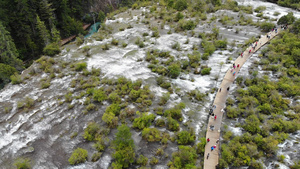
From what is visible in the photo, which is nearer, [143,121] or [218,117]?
[143,121]

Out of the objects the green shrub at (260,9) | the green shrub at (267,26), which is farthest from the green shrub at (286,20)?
the green shrub at (260,9)

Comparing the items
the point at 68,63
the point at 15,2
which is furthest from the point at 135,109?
the point at 15,2

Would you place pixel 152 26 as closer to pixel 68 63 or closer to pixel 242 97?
pixel 68 63

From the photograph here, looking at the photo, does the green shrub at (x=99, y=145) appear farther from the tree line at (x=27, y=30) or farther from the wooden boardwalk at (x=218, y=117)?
the tree line at (x=27, y=30)

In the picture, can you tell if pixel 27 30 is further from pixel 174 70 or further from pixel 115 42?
pixel 174 70

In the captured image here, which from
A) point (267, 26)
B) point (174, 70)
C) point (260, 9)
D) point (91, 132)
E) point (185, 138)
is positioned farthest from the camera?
point (260, 9)

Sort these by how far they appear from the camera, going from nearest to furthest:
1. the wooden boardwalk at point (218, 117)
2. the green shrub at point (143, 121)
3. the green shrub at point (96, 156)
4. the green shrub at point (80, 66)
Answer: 1. the green shrub at point (96, 156)
2. the wooden boardwalk at point (218, 117)
3. the green shrub at point (143, 121)
4. the green shrub at point (80, 66)

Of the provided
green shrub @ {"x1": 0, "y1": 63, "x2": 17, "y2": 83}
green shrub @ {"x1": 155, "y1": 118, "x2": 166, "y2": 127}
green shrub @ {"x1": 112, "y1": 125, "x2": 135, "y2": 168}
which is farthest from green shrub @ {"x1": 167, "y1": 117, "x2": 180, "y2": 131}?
green shrub @ {"x1": 0, "y1": 63, "x2": 17, "y2": 83}

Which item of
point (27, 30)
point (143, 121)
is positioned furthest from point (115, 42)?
point (27, 30)
